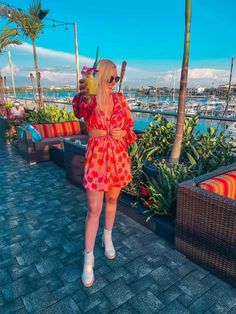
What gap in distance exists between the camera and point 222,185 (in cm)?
241

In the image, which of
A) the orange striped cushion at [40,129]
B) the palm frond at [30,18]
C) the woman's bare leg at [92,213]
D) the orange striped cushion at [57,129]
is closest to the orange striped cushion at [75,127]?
the orange striped cushion at [57,129]

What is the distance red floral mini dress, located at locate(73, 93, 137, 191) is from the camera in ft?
6.81

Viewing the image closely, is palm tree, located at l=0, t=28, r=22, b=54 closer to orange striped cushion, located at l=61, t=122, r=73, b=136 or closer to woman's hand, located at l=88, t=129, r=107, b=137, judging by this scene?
orange striped cushion, located at l=61, t=122, r=73, b=136

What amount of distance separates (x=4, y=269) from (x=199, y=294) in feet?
6.18

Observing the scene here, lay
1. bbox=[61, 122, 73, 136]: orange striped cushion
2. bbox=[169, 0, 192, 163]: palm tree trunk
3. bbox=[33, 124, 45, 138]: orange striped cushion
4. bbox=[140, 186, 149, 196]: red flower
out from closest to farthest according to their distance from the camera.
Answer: bbox=[169, 0, 192, 163]: palm tree trunk
bbox=[140, 186, 149, 196]: red flower
bbox=[33, 124, 45, 138]: orange striped cushion
bbox=[61, 122, 73, 136]: orange striped cushion

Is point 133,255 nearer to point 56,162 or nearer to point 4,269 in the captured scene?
point 4,269

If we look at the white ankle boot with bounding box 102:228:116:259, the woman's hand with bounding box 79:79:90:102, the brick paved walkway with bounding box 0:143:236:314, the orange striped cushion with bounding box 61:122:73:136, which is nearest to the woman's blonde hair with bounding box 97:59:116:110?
the woman's hand with bounding box 79:79:90:102

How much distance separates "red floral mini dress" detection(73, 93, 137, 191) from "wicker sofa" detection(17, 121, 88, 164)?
4078mm

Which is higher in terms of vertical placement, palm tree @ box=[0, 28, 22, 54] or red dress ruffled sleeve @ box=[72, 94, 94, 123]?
palm tree @ box=[0, 28, 22, 54]

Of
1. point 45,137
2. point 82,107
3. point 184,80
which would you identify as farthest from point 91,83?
point 45,137

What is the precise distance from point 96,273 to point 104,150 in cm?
122

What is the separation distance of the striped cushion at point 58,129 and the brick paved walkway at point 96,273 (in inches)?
128

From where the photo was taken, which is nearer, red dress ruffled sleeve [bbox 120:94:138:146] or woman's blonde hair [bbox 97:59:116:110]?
woman's blonde hair [bbox 97:59:116:110]

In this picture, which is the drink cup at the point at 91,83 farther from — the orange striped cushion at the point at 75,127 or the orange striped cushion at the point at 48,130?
the orange striped cushion at the point at 75,127
